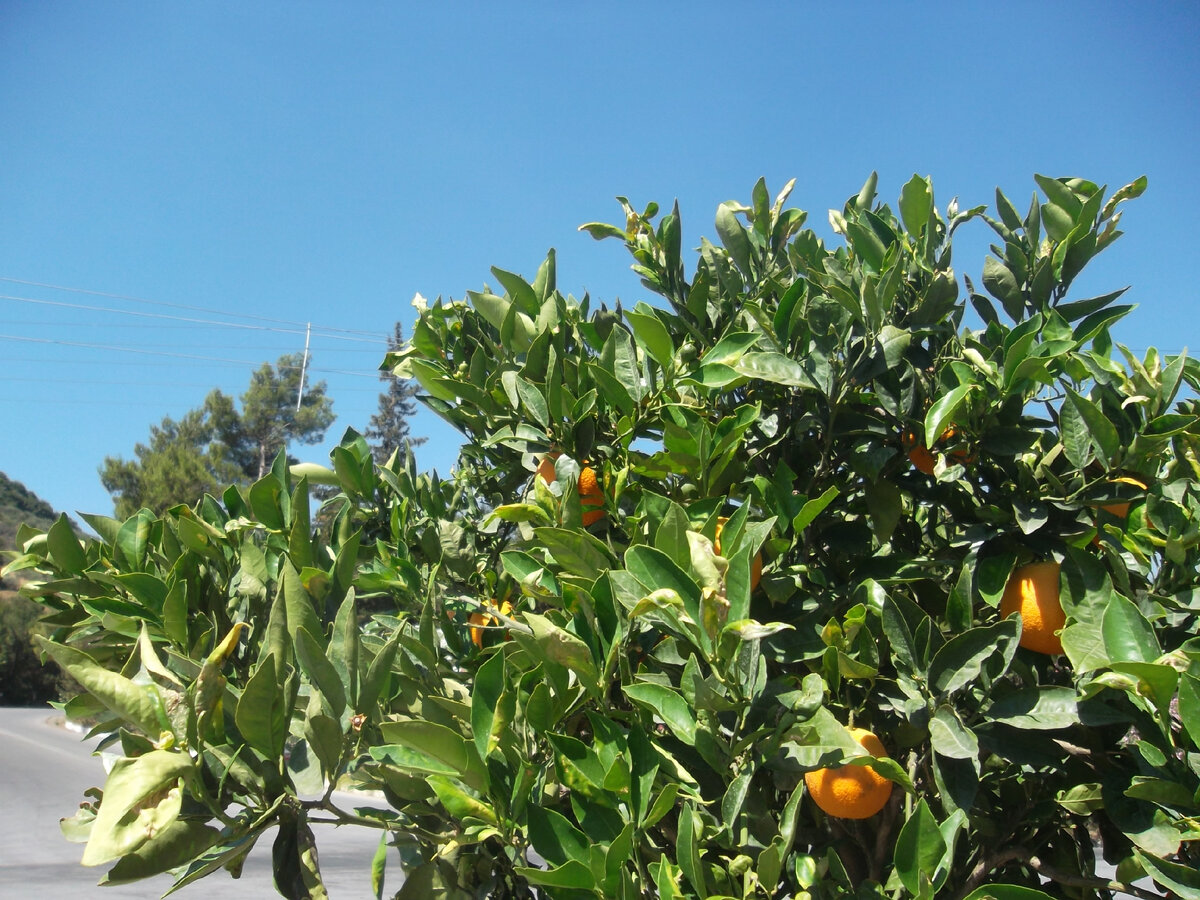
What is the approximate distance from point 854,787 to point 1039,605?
300mm

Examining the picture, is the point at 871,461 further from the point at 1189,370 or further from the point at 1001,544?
the point at 1189,370

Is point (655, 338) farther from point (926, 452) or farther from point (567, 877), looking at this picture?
point (567, 877)

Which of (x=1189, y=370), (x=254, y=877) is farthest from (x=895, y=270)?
(x=254, y=877)

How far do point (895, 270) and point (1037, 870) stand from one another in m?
0.82

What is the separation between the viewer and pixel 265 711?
849 millimetres

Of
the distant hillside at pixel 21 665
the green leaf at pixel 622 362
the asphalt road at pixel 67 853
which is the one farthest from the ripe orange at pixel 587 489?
the distant hillside at pixel 21 665

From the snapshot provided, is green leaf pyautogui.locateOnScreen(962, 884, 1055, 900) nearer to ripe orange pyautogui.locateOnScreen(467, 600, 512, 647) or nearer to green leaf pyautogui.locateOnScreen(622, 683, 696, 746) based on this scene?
green leaf pyautogui.locateOnScreen(622, 683, 696, 746)

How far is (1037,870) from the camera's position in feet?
3.86

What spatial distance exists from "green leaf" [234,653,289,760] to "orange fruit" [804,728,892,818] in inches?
23.2

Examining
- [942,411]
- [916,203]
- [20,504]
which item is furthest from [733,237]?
[20,504]

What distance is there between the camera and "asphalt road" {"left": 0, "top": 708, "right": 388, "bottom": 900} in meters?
6.84

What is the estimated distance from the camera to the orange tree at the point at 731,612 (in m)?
0.86

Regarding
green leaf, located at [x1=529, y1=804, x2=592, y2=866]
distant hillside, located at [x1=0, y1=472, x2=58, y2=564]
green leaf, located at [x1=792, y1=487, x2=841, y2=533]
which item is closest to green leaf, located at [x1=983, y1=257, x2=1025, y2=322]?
green leaf, located at [x1=792, y1=487, x2=841, y2=533]

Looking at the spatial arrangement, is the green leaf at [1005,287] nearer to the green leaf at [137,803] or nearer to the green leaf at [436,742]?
the green leaf at [436,742]
